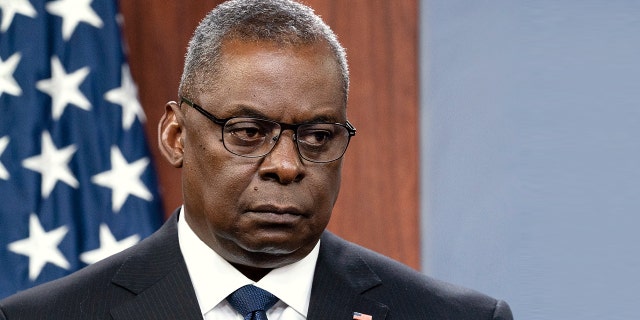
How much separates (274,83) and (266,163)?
160mm

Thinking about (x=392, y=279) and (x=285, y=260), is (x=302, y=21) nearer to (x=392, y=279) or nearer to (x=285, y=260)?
(x=285, y=260)

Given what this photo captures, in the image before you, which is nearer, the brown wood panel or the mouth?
the mouth

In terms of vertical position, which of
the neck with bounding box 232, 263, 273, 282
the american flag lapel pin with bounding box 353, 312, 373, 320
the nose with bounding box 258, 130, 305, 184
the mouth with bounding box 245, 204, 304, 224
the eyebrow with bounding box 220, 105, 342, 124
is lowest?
the american flag lapel pin with bounding box 353, 312, 373, 320

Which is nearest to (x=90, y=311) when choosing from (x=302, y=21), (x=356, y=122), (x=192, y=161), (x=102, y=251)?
(x=192, y=161)

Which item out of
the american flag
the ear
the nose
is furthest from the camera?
the american flag

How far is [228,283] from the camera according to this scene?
76.1 inches

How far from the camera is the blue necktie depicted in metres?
1.90

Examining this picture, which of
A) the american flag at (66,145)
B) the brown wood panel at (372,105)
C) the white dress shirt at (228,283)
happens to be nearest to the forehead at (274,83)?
the white dress shirt at (228,283)

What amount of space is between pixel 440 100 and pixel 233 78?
65.4 inches

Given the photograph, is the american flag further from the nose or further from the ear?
the nose

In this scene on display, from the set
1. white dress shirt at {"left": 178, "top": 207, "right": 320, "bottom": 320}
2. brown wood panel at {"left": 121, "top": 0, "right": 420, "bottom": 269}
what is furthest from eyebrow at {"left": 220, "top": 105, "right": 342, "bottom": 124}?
brown wood panel at {"left": 121, "top": 0, "right": 420, "bottom": 269}

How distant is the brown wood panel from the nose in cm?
157

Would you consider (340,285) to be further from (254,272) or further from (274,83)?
(274,83)

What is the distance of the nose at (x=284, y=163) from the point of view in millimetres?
1787
